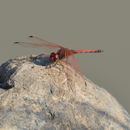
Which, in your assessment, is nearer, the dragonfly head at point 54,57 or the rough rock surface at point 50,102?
the rough rock surface at point 50,102

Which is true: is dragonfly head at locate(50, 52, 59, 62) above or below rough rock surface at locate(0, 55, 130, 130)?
above

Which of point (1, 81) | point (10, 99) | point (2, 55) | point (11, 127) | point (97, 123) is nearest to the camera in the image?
point (11, 127)

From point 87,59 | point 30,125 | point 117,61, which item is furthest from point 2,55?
point 30,125

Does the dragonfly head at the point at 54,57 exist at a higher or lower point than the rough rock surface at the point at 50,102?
higher

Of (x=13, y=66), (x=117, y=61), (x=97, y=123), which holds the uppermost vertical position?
(x=13, y=66)

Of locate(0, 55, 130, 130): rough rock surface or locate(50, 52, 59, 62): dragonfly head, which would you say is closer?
locate(0, 55, 130, 130): rough rock surface

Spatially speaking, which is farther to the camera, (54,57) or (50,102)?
(54,57)

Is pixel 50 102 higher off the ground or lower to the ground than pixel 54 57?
lower

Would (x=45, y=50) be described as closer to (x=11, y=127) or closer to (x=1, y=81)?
(x=1, y=81)
